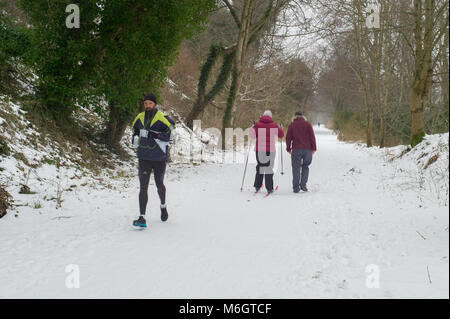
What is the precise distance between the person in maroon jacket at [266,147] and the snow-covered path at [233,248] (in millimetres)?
1143

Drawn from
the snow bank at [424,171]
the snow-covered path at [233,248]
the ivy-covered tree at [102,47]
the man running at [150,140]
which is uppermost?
the ivy-covered tree at [102,47]

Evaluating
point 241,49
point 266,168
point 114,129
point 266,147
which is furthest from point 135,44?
point 241,49

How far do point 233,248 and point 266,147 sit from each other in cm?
500

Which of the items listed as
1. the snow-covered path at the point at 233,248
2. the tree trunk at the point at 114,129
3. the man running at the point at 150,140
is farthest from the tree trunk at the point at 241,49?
the man running at the point at 150,140

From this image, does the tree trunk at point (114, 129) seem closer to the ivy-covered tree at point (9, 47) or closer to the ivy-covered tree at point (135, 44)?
the ivy-covered tree at point (135, 44)

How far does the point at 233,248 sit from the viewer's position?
16.8 feet

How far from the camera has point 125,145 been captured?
15.1 metres

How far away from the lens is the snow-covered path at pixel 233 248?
12.3 ft

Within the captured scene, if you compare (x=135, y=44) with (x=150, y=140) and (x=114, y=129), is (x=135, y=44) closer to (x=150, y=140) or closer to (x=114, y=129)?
(x=114, y=129)

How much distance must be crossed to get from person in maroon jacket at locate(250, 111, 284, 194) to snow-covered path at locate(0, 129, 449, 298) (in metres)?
1.14

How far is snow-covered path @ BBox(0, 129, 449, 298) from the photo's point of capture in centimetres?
375

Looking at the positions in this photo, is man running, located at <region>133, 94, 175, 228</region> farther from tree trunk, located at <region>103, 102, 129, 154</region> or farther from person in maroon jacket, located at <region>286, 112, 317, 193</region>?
tree trunk, located at <region>103, 102, 129, 154</region>

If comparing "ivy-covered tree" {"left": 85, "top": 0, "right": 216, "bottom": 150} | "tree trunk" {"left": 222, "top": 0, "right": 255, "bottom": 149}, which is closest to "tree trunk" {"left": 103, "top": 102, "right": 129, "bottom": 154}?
"ivy-covered tree" {"left": 85, "top": 0, "right": 216, "bottom": 150}
